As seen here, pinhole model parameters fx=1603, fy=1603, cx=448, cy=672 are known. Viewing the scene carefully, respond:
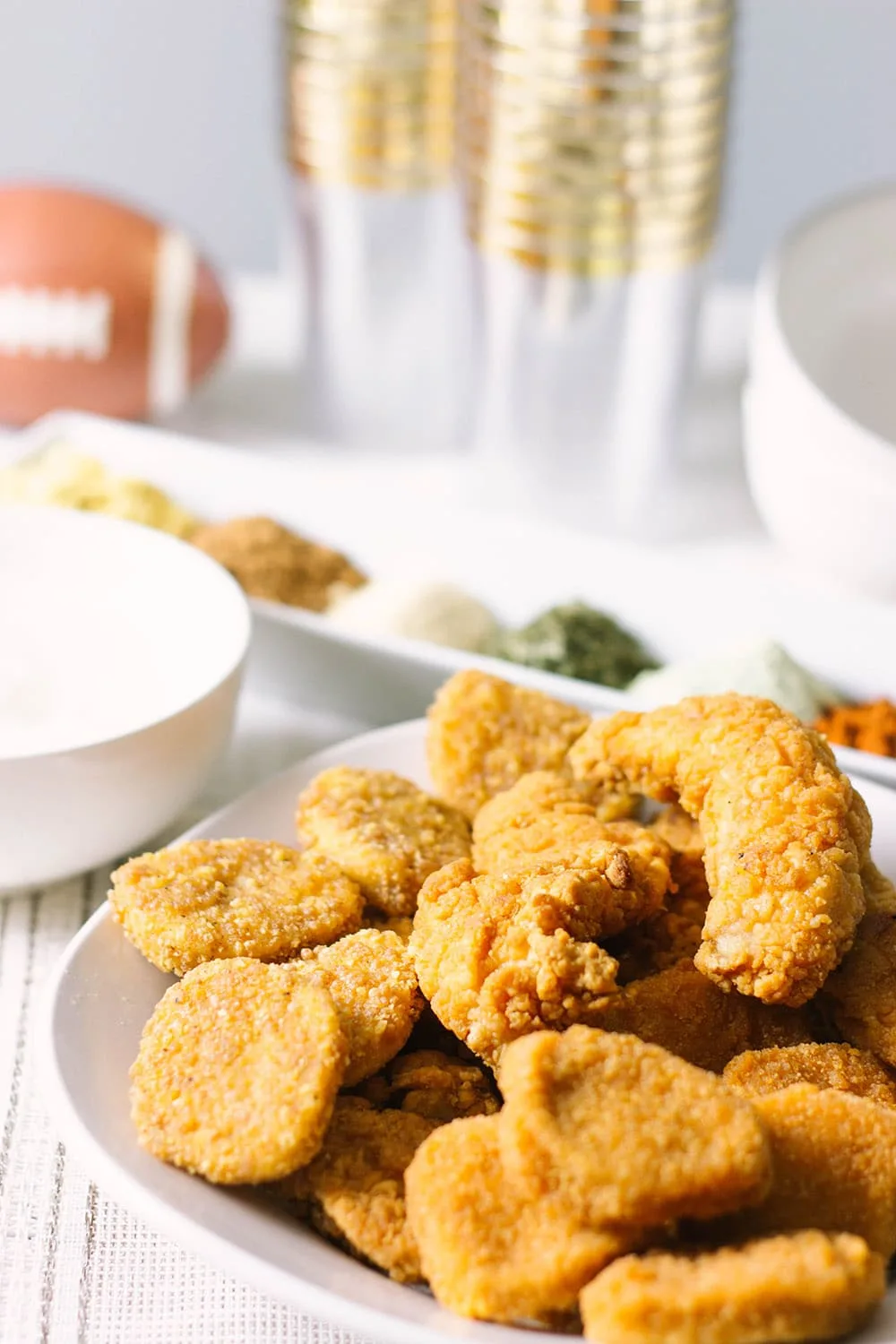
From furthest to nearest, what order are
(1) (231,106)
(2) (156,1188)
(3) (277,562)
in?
(1) (231,106) → (3) (277,562) → (2) (156,1188)

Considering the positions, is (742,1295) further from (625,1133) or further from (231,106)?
(231,106)

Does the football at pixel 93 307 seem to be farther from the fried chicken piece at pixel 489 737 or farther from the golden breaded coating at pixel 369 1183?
the golden breaded coating at pixel 369 1183

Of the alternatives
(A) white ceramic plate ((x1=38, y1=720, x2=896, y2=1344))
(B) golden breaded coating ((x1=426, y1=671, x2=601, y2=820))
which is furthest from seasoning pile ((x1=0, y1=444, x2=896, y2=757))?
(A) white ceramic plate ((x1=38, y1=720, x2=896, y2=1344))

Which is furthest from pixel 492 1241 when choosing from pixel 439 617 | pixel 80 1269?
pixel 439 617

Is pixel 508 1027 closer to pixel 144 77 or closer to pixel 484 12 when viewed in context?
pixel 484 12

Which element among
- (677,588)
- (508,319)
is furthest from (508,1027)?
(508,319)

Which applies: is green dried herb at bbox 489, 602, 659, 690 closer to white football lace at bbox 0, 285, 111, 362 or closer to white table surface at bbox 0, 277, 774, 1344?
white table surface at bbox 0, 277, 774, 1344

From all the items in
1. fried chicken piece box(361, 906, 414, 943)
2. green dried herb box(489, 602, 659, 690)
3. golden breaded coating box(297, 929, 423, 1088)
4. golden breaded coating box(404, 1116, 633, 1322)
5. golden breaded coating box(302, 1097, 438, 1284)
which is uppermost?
golden breaded coating box(404, 1116, 633, 1322)
